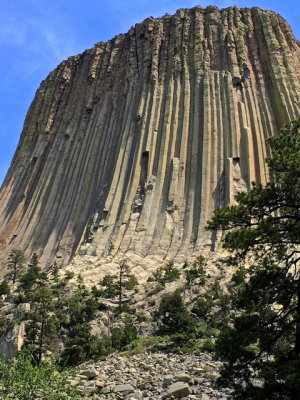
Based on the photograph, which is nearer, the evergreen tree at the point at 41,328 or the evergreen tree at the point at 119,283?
the evergreen tree at the point at 41,328

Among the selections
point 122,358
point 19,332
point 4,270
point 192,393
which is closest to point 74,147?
point 4,270

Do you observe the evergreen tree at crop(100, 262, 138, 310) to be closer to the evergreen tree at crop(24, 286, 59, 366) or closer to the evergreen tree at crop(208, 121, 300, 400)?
the evergreen tree at crop(24, 286, 59, 366)

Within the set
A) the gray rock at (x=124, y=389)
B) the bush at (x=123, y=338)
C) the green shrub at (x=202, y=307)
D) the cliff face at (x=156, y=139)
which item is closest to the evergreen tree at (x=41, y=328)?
the bush at (x=123, y=338)

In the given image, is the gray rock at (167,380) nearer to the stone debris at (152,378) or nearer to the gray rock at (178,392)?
the stone debris at (152,378)

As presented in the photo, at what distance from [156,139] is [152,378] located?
25823mm

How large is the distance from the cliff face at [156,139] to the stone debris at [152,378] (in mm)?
14044

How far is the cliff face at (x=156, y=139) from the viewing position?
32406 millimetres

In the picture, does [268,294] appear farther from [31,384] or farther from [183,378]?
[31,384]

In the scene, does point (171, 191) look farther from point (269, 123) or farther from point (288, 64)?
point (288, 64)

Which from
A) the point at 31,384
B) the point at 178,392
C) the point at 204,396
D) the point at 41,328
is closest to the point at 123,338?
the point at 41,328

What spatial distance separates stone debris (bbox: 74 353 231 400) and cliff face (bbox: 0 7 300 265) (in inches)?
553

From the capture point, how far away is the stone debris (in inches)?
464

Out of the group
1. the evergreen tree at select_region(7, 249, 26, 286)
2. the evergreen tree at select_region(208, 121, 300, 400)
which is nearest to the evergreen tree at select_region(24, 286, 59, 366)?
the evergreen tree at select_region(208, 121, 300, 400)

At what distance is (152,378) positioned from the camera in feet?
43.2
